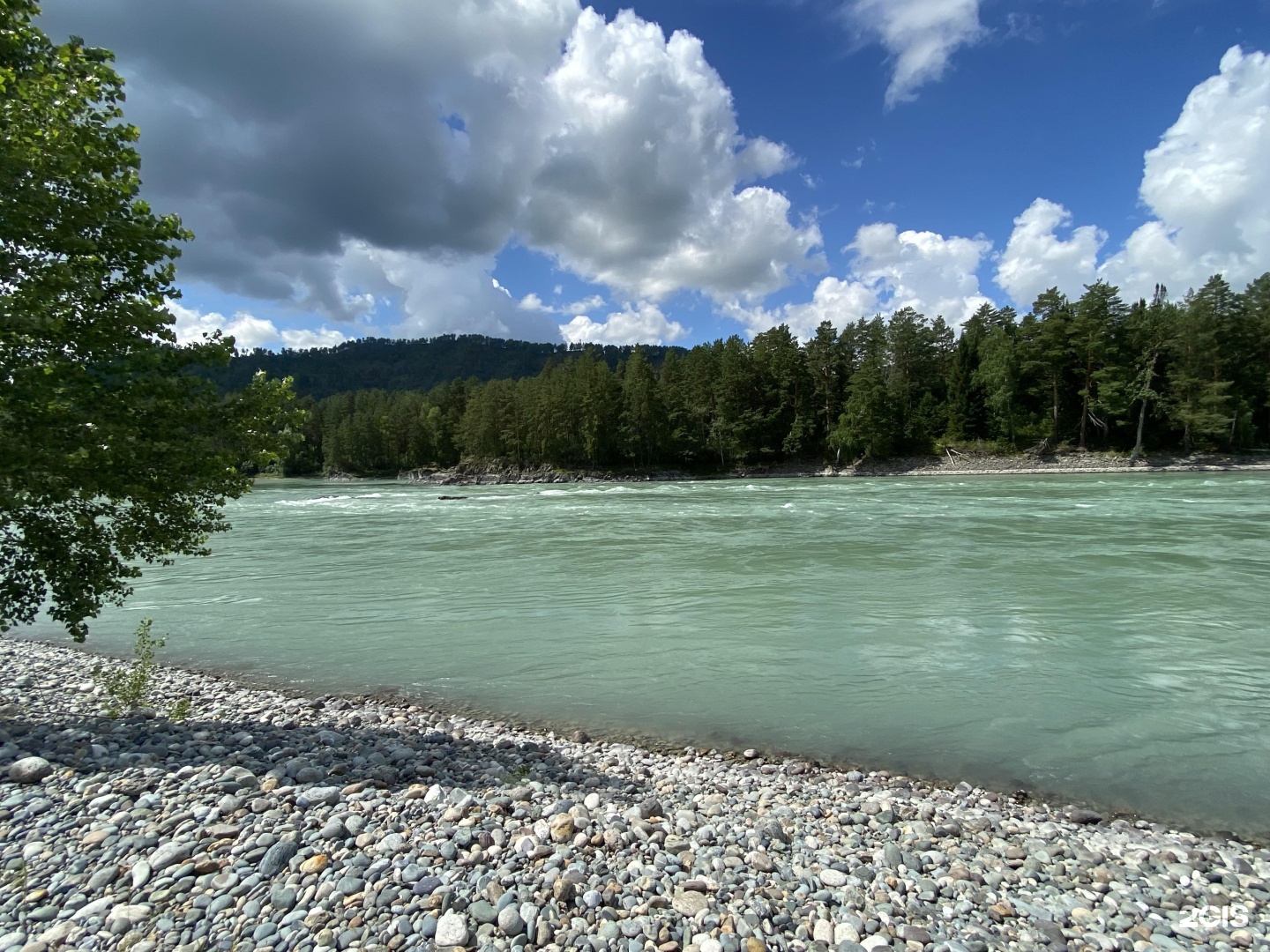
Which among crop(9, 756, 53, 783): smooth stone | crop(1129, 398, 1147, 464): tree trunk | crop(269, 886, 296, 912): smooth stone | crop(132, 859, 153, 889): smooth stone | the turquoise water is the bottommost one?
the turquoise water

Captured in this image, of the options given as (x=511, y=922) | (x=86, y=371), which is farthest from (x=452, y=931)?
(x=86, y=371)

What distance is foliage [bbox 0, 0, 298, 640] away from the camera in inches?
203

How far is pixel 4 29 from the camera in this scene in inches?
222

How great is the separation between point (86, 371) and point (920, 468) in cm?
8027

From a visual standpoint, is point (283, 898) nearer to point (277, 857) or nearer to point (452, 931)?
point (277, 857)

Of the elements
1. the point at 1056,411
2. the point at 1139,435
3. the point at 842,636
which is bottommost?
the point at 842,636

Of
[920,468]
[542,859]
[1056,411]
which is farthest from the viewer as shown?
[920,468]

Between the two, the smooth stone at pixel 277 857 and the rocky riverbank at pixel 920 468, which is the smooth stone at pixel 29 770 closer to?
the smooth stone at pixel 277 857

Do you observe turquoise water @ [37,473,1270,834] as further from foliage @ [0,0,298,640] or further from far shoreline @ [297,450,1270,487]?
far shoreline @ [297,450,1270,487]

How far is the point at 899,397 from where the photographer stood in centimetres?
8300

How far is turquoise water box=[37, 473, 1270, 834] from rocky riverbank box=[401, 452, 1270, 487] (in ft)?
140

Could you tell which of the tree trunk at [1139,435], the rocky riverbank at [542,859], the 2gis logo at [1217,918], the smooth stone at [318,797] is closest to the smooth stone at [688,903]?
the rocky riverbank at [542,859]

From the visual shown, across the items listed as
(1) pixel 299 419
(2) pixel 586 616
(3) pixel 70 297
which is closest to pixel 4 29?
(3) pixel 70 297

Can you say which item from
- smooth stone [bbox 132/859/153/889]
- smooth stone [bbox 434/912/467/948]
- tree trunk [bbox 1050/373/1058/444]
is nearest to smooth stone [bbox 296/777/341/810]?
smooth stone [bbox 132/859/153/889]
